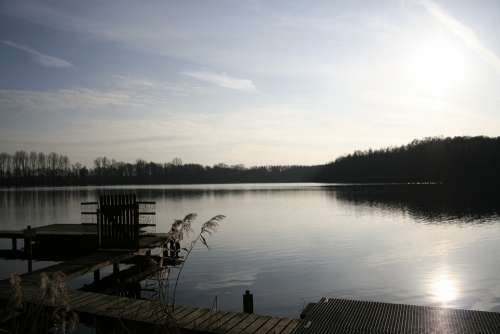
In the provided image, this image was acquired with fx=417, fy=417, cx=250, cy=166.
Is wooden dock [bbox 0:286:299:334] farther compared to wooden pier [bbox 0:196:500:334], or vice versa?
wooden dock [bbox 0:286:299:334]

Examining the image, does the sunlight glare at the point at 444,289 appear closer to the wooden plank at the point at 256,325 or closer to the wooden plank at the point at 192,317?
the wooden plank at the point at 256,325

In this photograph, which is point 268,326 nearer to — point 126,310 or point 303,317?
point 303,317

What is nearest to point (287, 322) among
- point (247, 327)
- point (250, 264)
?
point (247, 327)

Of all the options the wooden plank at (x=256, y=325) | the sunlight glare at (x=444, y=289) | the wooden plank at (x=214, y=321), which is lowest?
the sunlight glare at (x=444, y=289)

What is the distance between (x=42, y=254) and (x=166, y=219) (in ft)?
66.1

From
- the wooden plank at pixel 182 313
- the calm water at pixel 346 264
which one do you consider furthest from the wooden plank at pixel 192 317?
the calm water at pixel 346 264

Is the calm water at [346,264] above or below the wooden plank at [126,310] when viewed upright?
below

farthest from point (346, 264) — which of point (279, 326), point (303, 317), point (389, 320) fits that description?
point (279, 326)

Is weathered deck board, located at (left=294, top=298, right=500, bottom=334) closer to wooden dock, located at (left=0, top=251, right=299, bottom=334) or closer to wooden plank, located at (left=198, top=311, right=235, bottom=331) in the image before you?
wooden dock, located at (left=0, top=251, right=299, bottom=334)

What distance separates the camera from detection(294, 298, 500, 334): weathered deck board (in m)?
8.74

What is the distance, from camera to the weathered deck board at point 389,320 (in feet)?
28.7

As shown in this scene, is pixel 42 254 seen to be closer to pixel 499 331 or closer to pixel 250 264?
pixel 250 264

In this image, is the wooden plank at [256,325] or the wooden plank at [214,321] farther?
the wooden plank at [214,321]

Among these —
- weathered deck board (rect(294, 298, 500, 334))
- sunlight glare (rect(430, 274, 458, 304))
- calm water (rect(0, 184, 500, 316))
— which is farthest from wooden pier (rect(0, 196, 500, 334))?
sunlight glare (rect(430, 274, 458, 304))
